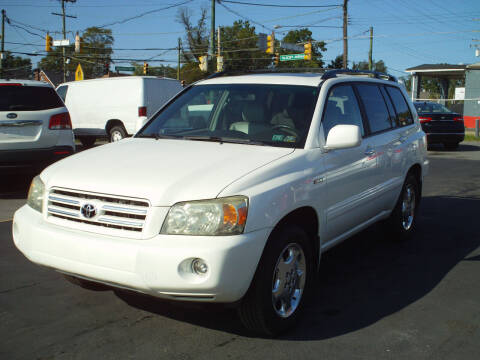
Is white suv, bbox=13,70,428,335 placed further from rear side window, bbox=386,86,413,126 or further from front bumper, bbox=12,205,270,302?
rear side window, bbox=386,86,413,126

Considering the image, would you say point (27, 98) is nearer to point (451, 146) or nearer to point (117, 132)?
point (117, 132)

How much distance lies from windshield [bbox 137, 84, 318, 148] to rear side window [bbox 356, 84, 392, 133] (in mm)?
950

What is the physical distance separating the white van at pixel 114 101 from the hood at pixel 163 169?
40.8ft

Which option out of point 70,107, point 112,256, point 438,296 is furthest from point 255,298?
point 70,107

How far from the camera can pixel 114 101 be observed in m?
17.1

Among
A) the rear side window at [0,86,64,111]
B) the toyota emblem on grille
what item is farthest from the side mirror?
the rear side window at [0,86,64,111]

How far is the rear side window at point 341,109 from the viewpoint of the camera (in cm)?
434

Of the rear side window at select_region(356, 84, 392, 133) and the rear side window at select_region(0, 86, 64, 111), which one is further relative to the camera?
the rear side window at select_region(0, 86, 64, 111)

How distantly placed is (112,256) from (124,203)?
317 millimetres

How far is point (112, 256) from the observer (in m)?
3.10

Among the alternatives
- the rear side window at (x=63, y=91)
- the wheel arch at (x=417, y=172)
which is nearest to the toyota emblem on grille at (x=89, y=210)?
the wheel arch at (x=417, y=172)

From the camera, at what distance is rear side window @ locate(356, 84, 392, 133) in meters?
5.13

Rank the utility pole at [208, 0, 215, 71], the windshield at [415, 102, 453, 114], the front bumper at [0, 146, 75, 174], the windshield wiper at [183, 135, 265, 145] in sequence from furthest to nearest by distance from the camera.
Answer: the utility pole at [208, 0, 215, 71] → the windshield at [415, 102, 453, 114] → the front bumper at [0, 146, 75, 174] → the windshield wiper at [183, 135, 265, 145]

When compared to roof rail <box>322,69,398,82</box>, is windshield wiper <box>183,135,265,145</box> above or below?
below
